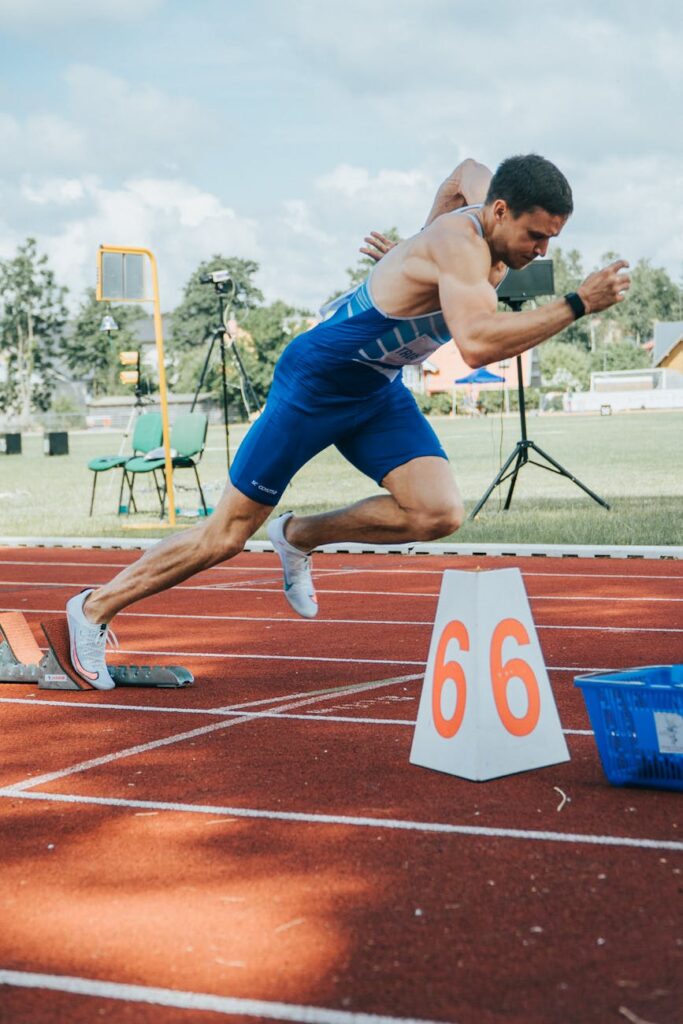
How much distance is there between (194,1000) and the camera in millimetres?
2512

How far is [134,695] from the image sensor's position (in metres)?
5.52

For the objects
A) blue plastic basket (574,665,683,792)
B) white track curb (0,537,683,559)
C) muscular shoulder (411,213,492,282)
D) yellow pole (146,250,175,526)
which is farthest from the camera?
yellow pole (146,250,175,526)

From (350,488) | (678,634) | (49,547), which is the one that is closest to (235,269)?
(350,488)

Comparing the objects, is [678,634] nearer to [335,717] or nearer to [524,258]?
[335,717]

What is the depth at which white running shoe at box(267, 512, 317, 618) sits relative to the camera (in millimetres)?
5590

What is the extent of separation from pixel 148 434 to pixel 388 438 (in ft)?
37.9

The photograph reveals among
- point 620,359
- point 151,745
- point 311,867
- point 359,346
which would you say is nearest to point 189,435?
point 359,346

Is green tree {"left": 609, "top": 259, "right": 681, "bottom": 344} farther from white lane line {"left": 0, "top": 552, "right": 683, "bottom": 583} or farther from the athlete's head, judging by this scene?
the athlete's head

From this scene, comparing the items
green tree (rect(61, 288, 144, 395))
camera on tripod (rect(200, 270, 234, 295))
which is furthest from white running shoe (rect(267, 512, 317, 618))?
green tree (rect(61, 288, 144, 395))

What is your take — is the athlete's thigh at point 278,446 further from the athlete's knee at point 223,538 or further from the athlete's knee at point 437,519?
the athlete's knee at point 437,519

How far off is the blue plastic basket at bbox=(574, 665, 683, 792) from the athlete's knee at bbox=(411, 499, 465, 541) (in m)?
1.32

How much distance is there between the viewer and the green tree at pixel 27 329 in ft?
260

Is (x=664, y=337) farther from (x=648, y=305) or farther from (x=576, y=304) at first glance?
(x=576, y=304)

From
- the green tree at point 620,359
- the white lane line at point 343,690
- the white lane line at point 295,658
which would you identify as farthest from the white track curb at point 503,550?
the green tree at point 620,359
